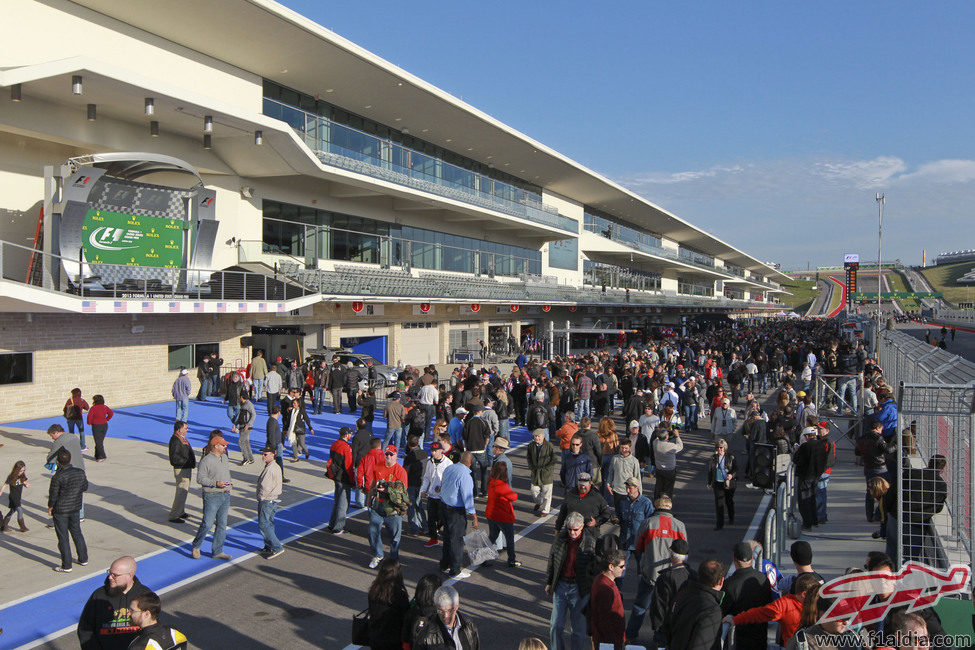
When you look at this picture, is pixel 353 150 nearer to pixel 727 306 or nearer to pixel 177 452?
pixel 177 452

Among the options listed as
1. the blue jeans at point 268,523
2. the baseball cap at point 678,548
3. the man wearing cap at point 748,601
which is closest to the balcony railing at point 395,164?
the blue jeans at point 268,523

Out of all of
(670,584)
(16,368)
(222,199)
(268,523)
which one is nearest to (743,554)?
(670,584)

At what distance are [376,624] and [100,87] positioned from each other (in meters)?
17.2

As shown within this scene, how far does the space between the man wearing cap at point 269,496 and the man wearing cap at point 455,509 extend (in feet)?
7.30

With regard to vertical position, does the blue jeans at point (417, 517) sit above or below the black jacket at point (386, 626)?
below

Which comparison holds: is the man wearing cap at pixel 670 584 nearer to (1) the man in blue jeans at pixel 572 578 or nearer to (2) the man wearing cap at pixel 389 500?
(1) the man in blue jeans at pixel 572 578

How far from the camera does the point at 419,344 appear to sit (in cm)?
3334

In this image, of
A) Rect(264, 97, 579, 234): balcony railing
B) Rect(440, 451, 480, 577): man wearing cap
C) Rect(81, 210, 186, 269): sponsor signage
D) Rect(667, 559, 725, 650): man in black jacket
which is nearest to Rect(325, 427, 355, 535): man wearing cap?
Rect(440, 451, 480, 577): man wearing cap

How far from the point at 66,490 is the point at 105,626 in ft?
12.3

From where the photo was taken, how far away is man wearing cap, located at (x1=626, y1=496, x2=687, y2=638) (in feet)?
19.6

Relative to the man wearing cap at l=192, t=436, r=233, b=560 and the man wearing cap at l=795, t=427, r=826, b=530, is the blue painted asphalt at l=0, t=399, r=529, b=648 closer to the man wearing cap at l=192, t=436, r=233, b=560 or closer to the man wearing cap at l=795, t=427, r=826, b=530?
the man wearing cap at l=192, t=436, r=233, b=560

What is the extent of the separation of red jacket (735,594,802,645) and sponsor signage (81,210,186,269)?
18250 millimetres

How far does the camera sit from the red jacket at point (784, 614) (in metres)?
4.71

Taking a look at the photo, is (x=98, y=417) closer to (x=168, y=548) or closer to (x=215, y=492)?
(x=168, y=548)
